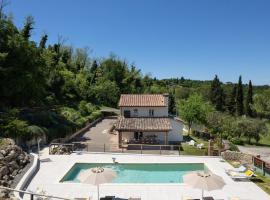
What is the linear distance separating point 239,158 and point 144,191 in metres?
13.2

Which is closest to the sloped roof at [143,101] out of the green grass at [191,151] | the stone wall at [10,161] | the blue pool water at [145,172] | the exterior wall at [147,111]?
the exterior wall at [147,111]

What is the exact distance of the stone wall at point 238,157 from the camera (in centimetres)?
2911

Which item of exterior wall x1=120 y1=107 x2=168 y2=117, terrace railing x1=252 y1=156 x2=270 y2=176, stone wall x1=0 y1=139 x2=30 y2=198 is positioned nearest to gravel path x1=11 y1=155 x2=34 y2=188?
stone wall x1=0 y1=139 x2=30 y2=198

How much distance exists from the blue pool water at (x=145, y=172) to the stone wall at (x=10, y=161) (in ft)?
12.4

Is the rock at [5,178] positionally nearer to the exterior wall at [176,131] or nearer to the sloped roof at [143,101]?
the sloped roof at [143,101]

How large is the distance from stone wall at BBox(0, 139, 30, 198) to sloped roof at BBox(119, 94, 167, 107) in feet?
59.0

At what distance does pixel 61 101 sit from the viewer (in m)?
65.2

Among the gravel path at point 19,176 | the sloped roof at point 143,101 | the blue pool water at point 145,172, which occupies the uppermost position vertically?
the sloped roof at point 143,101

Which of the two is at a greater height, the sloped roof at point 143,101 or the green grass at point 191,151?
the sloped roof at point 143,101

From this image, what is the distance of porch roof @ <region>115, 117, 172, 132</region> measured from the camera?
36.7 metres

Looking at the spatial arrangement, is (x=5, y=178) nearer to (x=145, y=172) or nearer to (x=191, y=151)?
(x=145, y=172)

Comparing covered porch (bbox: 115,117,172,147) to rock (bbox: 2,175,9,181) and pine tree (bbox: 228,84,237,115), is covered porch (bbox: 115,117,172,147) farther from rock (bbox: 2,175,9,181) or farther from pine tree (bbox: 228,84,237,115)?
pine tree (bbox: 228,84,237,115)

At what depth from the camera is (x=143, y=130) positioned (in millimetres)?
36688

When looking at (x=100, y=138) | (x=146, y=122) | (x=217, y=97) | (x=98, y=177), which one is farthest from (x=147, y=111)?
(x=217, y=97)
